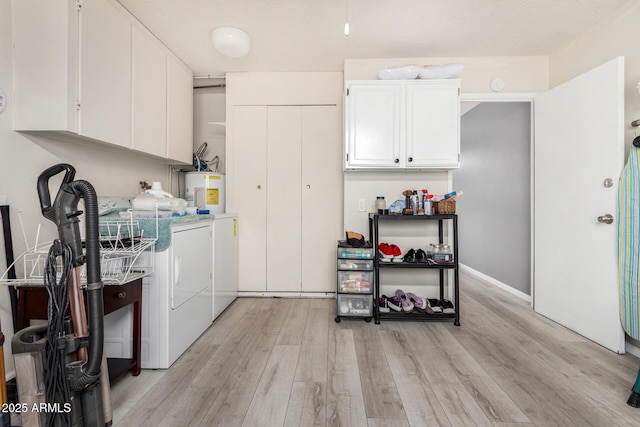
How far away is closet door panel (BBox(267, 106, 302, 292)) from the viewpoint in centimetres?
287

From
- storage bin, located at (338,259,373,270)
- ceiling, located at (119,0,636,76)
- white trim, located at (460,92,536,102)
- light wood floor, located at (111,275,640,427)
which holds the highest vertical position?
ceiling, located at (119,0,636,76)

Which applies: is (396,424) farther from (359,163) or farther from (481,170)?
(481,170)

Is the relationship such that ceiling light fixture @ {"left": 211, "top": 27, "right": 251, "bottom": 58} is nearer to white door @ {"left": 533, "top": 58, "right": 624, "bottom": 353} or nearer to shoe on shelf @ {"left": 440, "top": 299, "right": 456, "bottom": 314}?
white door @ {"left": 533, "top": 58, "right": 624, "bottom": 353}

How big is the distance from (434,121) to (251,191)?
1.94 metres

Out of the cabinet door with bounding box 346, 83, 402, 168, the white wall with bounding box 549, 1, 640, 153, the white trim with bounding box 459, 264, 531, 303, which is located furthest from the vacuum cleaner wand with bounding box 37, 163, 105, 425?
the white trim with bounding box 459, 264, 531, 303

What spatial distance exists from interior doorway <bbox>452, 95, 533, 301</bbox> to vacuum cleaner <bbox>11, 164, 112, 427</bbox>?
300 cm

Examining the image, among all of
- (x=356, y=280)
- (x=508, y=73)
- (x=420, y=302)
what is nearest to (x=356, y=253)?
(x=356, y=280)

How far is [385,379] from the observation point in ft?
5.02

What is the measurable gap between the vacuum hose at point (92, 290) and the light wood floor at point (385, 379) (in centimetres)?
52

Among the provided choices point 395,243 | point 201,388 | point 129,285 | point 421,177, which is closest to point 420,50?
point 421,177

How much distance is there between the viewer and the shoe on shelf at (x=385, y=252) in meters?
2.35

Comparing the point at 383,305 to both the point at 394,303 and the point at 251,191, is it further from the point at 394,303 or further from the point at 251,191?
the point at 251,191

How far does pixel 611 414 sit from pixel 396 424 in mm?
1058

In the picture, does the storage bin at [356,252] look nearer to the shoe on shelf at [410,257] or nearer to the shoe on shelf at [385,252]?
the shoe on shelf at [385,252]
